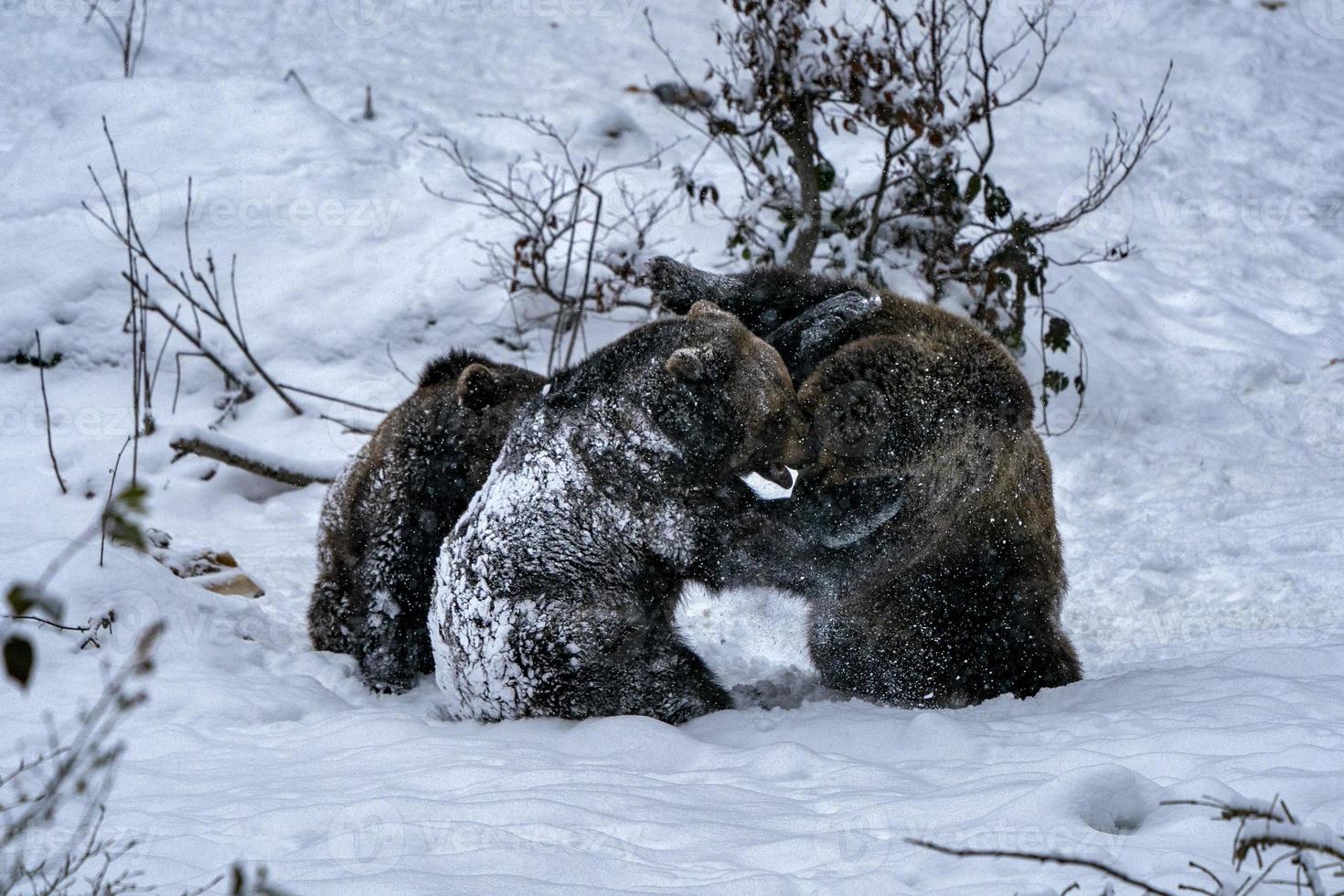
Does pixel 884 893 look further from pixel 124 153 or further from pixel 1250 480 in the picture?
pixel 124 153

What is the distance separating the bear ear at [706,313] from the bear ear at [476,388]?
0.97m

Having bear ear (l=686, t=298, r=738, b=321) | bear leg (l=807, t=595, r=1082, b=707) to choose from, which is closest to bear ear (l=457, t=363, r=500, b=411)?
bear ear (l=686, t=298, r=738, b=321)

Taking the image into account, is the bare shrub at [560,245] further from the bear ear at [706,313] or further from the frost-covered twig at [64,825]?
the frost-covered twig at [64,825]

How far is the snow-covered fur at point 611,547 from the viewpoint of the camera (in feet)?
13.5

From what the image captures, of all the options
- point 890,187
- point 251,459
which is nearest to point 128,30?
point 251,459

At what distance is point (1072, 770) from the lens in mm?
3023

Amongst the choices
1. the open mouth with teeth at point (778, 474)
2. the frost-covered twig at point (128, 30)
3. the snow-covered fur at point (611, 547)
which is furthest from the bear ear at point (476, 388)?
the frost-covered twig at point (128, 30)

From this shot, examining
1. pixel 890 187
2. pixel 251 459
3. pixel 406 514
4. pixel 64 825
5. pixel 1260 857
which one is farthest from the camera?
pixel 890 187

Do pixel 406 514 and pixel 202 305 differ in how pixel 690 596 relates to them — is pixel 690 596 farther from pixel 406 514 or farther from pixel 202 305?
pixel 202 305

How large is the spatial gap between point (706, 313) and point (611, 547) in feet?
3.05

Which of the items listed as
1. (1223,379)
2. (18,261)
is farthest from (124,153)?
(1223,379)

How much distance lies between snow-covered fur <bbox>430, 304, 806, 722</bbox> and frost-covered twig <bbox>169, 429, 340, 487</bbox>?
9.70ft

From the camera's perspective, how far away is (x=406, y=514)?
4.76 m

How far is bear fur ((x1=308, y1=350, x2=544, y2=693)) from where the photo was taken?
4.77 metres
